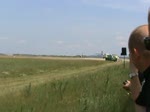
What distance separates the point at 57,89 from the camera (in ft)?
44.8

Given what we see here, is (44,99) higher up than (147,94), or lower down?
lower down

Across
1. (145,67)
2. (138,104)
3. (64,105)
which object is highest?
(145,67)

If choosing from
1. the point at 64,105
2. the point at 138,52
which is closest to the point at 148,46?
the point at 138,52

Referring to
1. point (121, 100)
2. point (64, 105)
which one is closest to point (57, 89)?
point (64, 105)

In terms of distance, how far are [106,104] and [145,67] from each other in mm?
6347

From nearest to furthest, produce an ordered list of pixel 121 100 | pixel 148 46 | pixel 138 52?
1. pixel 148 46
2. pixel 138 52
3. pixel 121 100

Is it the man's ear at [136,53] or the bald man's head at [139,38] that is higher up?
the bald man's head at [139,38]

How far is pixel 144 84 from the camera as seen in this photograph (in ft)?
11.5

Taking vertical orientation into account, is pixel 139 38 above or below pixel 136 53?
above

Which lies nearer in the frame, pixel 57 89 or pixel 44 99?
pixel 44 99

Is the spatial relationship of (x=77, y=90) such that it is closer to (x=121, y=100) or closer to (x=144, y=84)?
(x=121, y=100)

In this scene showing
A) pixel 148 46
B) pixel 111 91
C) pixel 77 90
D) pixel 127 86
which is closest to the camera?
pixel 148 46

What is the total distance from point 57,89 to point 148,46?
34.2 feet

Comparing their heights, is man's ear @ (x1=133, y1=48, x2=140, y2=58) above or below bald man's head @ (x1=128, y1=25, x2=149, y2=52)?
below
